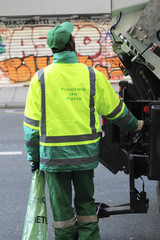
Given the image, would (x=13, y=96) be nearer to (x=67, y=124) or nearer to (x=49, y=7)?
(x=49, y=7)

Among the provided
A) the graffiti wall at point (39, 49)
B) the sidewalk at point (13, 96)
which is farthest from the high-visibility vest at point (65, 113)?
the graffiti wall at point (39, 49)

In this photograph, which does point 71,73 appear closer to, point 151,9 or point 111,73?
point 151,9

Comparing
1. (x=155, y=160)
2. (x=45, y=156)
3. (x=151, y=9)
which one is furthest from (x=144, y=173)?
(x=151, y=9)

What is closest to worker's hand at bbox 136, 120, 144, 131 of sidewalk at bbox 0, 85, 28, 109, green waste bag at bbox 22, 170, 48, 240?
green waste bag at bbox 22, 170, 48, 240

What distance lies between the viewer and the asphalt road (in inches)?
165

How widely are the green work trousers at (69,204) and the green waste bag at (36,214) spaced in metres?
0.16

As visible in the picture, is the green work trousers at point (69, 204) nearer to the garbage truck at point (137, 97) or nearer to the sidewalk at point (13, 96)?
the garbage truck at point (137, 97)

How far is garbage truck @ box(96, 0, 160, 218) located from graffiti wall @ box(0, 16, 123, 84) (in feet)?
39.3

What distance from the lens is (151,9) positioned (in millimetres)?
3367

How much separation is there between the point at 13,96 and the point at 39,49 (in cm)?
289

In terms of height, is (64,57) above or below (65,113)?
above

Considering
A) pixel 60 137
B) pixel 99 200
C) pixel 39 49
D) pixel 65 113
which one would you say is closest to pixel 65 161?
pixel 60 137

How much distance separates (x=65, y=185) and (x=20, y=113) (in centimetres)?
845

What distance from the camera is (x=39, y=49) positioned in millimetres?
16031
